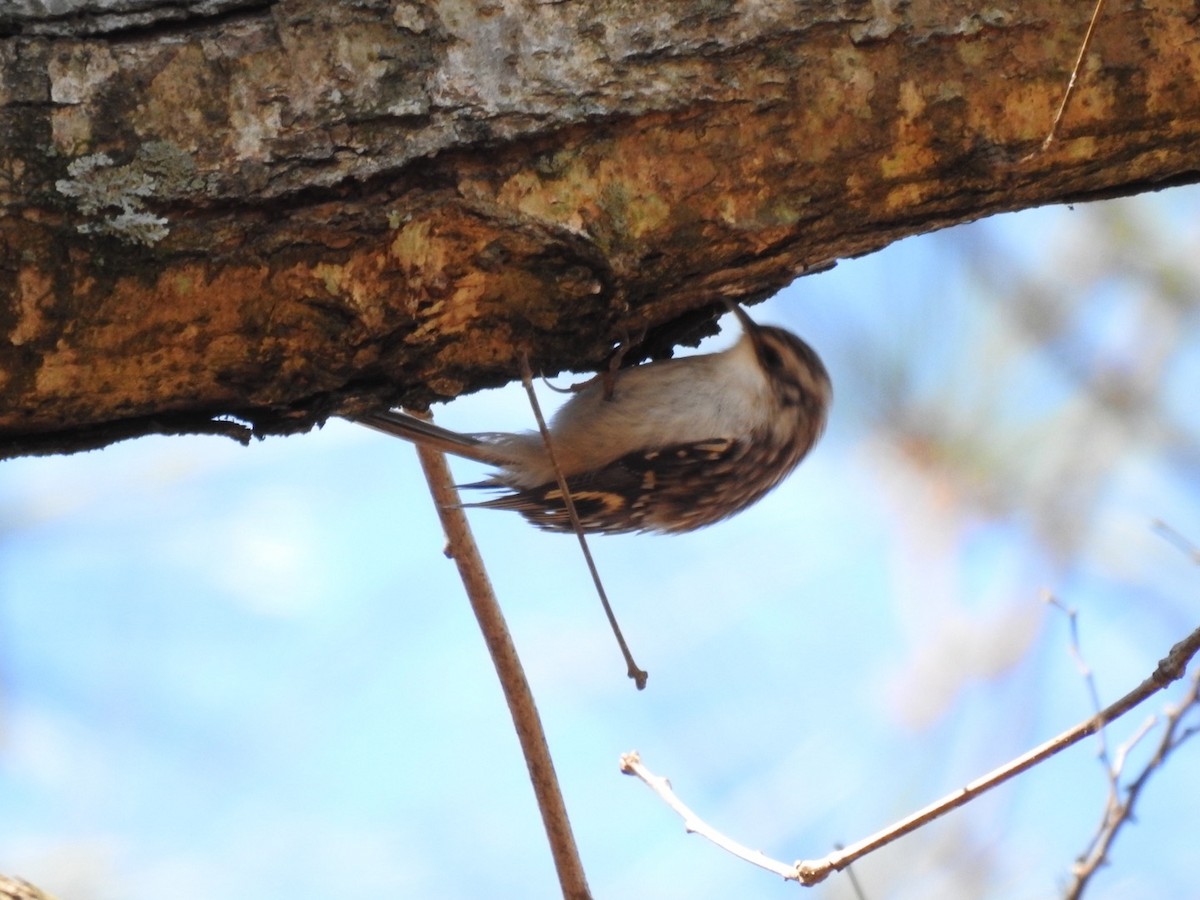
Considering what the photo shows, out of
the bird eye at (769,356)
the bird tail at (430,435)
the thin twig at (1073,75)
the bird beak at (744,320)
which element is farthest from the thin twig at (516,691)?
the thin twig at (1073,75)

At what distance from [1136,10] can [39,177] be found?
1586 millimetres

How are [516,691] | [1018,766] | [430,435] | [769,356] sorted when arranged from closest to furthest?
[1018,766]
[516,691]
[430,435]
[769,356]

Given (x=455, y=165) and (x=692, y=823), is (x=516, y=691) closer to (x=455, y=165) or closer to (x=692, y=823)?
(x=692, y=823)

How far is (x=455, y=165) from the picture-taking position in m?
1.72

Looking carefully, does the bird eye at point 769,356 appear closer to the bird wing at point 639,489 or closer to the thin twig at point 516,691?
the bird wing at point 639,489

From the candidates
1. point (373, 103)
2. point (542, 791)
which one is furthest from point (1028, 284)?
point (373, 103)

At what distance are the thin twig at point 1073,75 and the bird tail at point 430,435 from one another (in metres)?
1.19

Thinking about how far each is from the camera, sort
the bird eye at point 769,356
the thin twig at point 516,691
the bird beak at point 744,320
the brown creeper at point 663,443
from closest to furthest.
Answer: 1. the thin twig at point 516,691
2. the bird beak at point 744,320
3. the brown creeper at point 663,443
4. the bird eye at point 769,356

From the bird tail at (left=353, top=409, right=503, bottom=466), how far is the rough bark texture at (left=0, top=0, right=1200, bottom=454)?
0.39m

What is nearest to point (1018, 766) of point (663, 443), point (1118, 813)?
point (1118, 813)

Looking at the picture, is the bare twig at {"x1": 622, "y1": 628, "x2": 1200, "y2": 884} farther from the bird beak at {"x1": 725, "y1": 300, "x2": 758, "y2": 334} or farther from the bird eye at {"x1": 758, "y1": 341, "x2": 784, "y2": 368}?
the bird eye at {"x1": 758, "y1": 341, "x2": 784, "y2": 368}

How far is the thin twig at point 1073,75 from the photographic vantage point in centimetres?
179

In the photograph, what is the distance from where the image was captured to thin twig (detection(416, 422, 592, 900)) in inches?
87.0

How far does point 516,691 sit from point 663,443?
729 mm
